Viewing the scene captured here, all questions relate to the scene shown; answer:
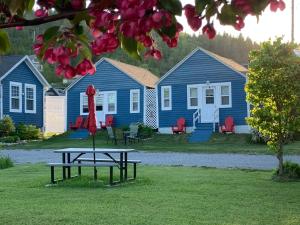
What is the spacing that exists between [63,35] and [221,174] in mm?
12036

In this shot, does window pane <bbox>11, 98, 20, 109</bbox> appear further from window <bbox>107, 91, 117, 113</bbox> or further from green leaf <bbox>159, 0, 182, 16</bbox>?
green leaf <bbox>159, 0, 182, 16</bbox>

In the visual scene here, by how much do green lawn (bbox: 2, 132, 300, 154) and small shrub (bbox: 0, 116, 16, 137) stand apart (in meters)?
2.10

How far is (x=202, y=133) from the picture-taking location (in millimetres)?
31156

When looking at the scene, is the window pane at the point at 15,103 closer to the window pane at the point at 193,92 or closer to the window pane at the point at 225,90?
the window pane at the point at 193,92

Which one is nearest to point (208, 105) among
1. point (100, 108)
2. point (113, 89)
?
point (113, 89)

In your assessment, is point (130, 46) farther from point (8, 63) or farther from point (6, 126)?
point (8, 63)

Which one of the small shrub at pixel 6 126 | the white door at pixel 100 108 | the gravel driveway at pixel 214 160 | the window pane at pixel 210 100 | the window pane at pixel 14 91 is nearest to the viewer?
the gravel driveway at pixel 214 160

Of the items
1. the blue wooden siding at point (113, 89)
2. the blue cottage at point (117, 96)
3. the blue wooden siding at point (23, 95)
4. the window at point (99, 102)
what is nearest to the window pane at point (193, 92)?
the blue cottage at point (117, 96)

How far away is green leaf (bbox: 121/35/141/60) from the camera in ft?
7.42

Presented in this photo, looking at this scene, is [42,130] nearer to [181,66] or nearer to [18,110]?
[18,110]

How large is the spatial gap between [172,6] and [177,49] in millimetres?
84405

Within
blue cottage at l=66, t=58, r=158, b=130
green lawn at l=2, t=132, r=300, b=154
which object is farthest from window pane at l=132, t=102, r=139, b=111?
green lawn at l=2, t=132, r=300, b=154

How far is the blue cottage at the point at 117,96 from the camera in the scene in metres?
35.2

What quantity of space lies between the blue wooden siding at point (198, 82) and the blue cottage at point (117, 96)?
1411mm
